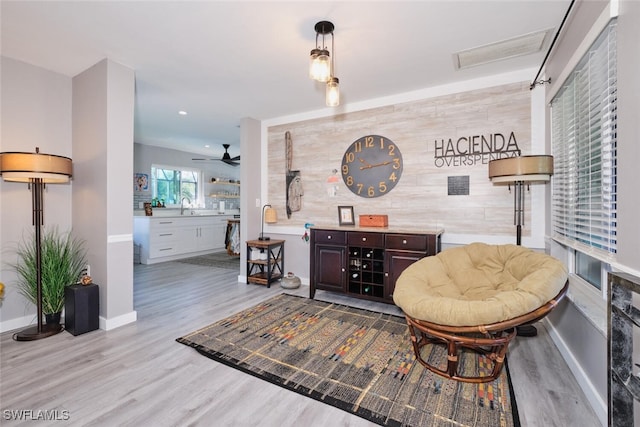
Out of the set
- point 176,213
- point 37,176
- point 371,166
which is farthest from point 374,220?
point 176,213

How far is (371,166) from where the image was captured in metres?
3.77

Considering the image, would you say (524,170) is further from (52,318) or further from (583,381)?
(52,318)

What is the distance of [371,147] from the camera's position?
3.76 meters

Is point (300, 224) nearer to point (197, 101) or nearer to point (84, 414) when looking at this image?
point (197, 101)

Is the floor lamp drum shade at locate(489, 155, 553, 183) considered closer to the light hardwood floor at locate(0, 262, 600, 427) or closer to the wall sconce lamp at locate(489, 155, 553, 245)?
the wall sconce lamp at locate(489, 155, 553, 245)

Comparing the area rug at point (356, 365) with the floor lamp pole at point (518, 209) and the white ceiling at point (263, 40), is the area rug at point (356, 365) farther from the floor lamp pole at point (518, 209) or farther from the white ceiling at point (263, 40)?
the white ceiling at point (263, 40)

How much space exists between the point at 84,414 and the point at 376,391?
1.69 metres

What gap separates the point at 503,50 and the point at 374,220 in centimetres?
207

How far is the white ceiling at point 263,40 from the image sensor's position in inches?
78.9

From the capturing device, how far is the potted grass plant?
267 cm

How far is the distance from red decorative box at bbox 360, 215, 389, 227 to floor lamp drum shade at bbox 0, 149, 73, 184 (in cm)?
304

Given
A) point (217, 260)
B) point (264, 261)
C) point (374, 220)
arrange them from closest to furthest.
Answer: point (374, 220) < point (264, 261) < point (217, 260)

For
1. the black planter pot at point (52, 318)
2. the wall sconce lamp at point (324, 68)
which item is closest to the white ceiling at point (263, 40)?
the wall sconce lamp at point (324, 68)

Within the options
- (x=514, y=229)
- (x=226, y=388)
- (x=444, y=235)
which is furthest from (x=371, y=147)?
(x=226, y=388)
